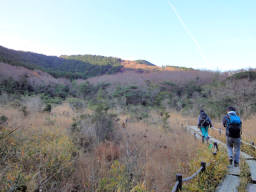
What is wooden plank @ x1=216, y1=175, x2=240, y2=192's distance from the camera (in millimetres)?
3521

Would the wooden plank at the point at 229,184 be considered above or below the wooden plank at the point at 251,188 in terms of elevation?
below

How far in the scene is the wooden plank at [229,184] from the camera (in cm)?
352

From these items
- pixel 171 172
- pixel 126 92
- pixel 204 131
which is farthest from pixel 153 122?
pixel 126 92

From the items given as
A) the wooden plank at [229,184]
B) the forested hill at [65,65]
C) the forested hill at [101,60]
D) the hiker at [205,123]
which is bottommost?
the wooden plank at [229,184]

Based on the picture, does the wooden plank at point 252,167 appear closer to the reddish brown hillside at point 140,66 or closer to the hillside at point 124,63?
the hillside at point 124,63

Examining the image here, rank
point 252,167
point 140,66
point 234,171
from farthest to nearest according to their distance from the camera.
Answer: point 140,66, point 252,167, point 234,171

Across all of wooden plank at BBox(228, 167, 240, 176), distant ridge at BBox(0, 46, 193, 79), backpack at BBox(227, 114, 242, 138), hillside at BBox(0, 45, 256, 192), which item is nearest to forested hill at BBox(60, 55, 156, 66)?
distant ridge at BBox(0, 46, 193, 79)

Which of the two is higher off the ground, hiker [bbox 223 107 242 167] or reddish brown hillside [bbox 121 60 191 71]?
reddish brown hillside [bbox 121 60 191 71]

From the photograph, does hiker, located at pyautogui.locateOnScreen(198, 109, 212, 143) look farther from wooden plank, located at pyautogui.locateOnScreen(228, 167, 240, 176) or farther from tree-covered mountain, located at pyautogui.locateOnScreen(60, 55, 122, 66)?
Result: tree-covered mountain, located at pyautogui.locateOnScreen(60, 55, 122, 66)

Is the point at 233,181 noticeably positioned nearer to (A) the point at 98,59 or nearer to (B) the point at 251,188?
(B) the point at 251,188

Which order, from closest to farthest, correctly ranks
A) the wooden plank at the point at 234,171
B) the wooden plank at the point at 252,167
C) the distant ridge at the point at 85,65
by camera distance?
the wooden plank at the point at 252,167, the wooden plank at the point at 234,171, the distant ridge at the point at 85,65

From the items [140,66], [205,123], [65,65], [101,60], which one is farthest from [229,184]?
[101,60]

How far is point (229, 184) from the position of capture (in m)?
3.74

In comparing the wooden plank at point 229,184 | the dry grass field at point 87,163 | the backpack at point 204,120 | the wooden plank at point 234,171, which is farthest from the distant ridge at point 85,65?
the wooden plank at point 229,184
